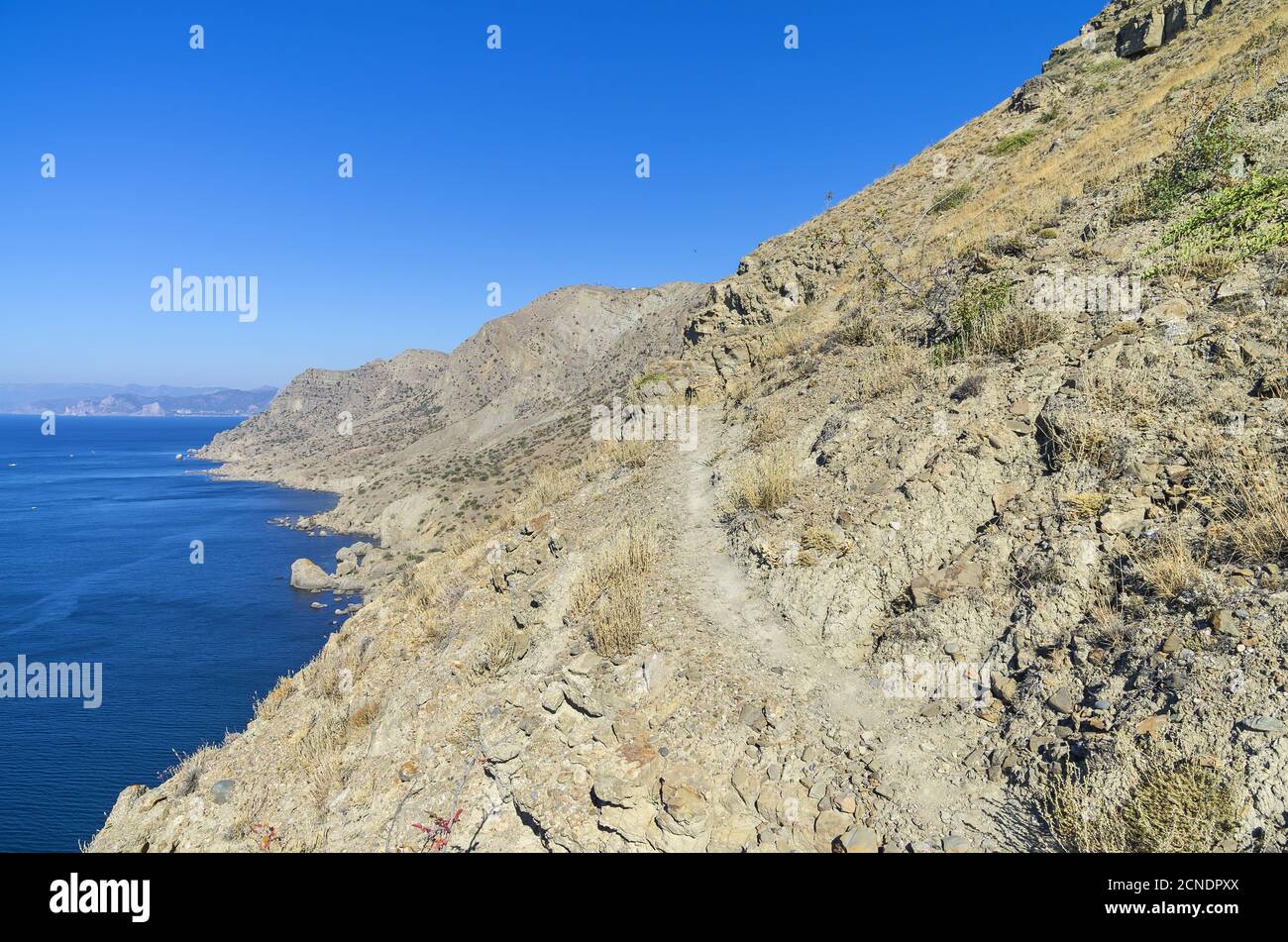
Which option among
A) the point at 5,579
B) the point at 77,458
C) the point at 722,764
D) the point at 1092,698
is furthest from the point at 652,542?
the point at 77,458

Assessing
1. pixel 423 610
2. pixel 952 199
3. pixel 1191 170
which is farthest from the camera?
pixel 952 199

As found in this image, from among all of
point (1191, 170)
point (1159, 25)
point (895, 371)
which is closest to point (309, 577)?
point (895, 371)

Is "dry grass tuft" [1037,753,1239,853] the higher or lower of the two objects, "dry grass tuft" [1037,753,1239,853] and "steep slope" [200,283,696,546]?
the lower

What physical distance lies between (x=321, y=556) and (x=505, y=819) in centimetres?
6598

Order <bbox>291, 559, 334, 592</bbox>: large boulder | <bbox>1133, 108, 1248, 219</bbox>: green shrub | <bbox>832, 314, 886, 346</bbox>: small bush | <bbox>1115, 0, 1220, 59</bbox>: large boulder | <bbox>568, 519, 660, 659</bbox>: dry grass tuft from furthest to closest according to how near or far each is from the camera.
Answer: <bbox>291, 559, 334, 592</bbox>: large boulder
<bbox>1115, 0, 1220, 59</bbox>: large boulder
<bbox>832, 314, 886, 346</bbox>: small bush
<bbox>1133, 108, 1248, 219</bbox>: green shrub
<bbox>568, 519, 660, 659</bbox>: dry grass tuft

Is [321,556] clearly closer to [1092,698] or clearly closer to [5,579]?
[5,579]

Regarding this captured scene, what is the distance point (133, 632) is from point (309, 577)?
41.2 ft

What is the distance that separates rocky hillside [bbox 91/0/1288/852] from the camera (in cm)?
448

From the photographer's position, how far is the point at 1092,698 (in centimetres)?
466

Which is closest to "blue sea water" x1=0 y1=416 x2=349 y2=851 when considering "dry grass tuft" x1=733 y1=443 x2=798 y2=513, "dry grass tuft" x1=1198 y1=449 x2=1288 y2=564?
"dry grass tuft" x1=733 y1=443 x2=798 y2=513

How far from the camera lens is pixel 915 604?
647cm

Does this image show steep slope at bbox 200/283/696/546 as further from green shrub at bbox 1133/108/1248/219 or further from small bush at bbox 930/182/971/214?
green shrub at bbox 1133/108/1248/219

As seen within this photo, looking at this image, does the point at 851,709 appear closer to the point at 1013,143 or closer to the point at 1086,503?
the point at 1086,503

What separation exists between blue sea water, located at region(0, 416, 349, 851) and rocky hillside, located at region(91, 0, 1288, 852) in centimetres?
2455
